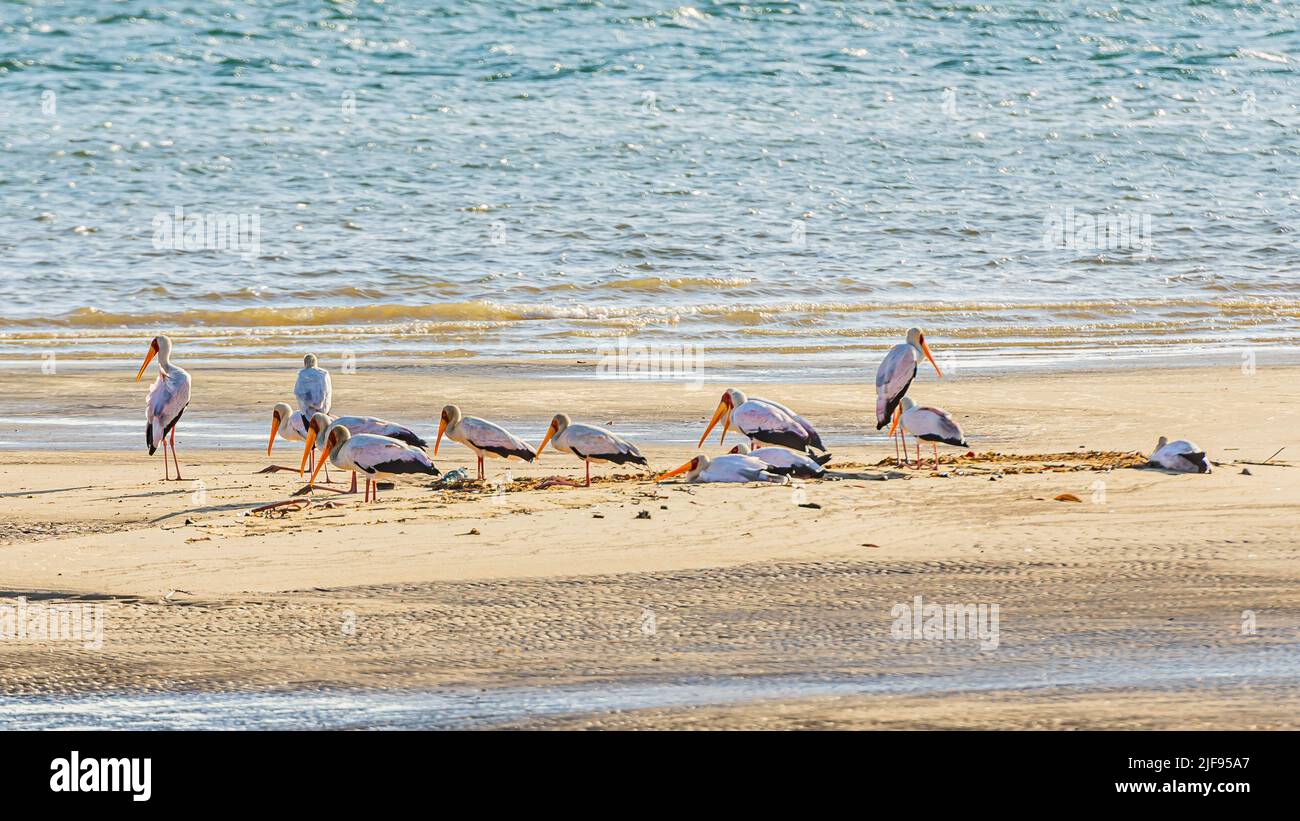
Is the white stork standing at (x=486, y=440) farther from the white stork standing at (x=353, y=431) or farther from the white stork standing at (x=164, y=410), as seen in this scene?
the white stork standing at (x=164, y=410)

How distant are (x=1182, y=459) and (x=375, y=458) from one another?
4670mm

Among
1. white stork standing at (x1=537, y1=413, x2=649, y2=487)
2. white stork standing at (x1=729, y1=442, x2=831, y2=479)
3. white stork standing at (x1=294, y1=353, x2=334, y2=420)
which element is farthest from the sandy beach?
white stork standing at (x1=294, y1=353, x2=334, y2=420)

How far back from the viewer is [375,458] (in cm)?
924

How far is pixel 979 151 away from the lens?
1168 inches

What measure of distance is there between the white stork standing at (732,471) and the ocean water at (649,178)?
5779 mm

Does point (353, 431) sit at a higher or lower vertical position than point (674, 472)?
higher

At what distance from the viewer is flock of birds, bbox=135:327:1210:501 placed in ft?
30.3

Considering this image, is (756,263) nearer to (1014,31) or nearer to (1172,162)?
(1172,162)

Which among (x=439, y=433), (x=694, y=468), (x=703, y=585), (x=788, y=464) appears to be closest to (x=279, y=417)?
(x=439, y=433)

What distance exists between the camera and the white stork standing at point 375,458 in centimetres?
923

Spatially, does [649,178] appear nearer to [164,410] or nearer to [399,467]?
[164,410]

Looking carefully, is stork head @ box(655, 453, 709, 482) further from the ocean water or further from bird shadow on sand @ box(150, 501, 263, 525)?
the ocean water

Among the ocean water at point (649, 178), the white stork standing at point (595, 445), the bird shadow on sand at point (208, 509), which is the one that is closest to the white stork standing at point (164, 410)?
the bird shadow on sand at point (208, 509)

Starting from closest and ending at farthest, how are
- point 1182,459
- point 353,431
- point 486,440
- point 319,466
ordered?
point 1182,459 < point 319,466 < point 486,440 < point 353,431
